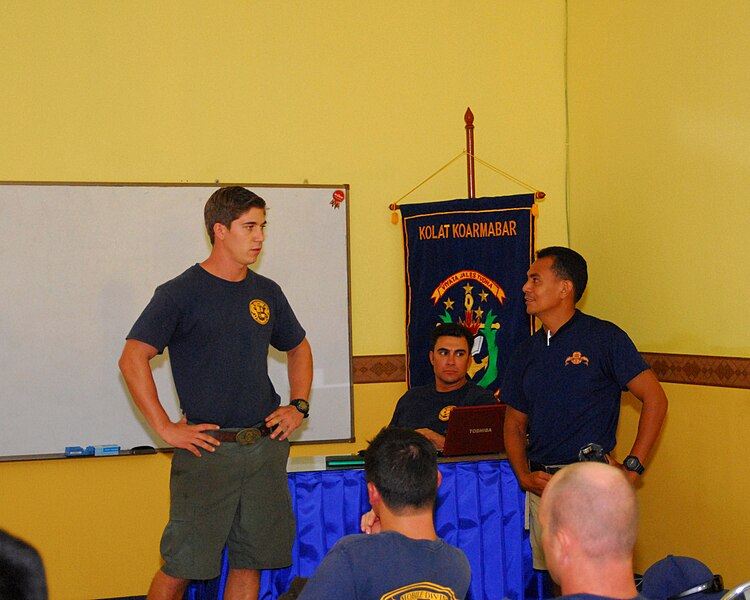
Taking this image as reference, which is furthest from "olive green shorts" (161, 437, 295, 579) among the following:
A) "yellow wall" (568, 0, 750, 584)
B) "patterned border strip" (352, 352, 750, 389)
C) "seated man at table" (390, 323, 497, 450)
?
"yellow wall" (568, 0, 750, 584)

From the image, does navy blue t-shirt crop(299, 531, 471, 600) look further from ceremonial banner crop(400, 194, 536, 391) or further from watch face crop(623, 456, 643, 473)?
ceremonial banner crop(400, 194, 536, 391)

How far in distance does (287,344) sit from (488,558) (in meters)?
1.22

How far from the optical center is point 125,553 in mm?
4957

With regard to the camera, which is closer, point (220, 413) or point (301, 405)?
point (220, 413)

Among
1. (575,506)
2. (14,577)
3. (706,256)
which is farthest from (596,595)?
(706,256)

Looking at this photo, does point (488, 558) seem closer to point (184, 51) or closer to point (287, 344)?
point (287, 344)

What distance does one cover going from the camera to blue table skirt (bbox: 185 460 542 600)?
3.76 meters

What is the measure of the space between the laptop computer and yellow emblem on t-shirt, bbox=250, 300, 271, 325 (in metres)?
0.93

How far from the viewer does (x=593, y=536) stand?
1732mm

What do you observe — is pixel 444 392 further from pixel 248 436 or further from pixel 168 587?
pixel 168 587

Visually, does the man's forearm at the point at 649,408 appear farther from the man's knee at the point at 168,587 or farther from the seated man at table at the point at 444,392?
the man's knee at the point at 168,587

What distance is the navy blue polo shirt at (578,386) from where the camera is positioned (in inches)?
147

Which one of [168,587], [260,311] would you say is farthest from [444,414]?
[168,587]

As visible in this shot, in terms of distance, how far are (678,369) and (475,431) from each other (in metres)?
1.17
